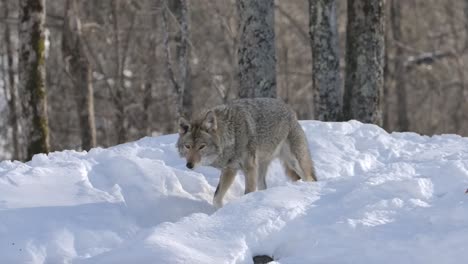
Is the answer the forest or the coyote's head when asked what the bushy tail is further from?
the forest

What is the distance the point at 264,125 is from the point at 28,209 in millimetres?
3164

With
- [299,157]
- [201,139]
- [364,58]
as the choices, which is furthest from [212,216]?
[364,58]

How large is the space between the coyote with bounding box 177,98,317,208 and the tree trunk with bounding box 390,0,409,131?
18.9 meters

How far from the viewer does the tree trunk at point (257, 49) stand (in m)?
13.0

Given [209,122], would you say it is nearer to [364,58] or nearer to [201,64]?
[364,58]

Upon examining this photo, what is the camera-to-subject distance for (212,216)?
693cm

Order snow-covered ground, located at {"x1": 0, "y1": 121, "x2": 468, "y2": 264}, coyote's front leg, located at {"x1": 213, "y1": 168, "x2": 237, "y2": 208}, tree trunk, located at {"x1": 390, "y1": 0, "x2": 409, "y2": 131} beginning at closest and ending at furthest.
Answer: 1. snow-covered ground, located at {"x1": 0, "y1": 121, "x2": 468, "y2": 264}
2. coyote's front leg, located at {"x1": 213, "y1": 168, "x2": 237, "y2": 208}
3. tree trunk, located at {"x1": 390, "y1": 0, "x2": 409, "y2": 131}

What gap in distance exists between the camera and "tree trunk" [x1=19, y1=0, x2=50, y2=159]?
14.3 metres

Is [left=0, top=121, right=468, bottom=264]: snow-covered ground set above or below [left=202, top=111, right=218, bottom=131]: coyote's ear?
below

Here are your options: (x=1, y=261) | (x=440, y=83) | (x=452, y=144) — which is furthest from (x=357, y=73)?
(x=440, y=83)

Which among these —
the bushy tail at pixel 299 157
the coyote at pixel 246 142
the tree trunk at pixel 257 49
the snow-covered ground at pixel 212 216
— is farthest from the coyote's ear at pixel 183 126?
the tree trunk at pixel 257 49

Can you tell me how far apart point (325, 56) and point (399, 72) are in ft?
53.3

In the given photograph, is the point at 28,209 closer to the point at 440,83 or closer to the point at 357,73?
the point at 357,73

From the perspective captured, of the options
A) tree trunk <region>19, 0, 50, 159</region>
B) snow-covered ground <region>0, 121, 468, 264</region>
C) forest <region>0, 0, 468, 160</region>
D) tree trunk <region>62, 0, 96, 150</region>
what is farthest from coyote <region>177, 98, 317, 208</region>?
tree trunk <region>62, 0, 96, 150</region>
